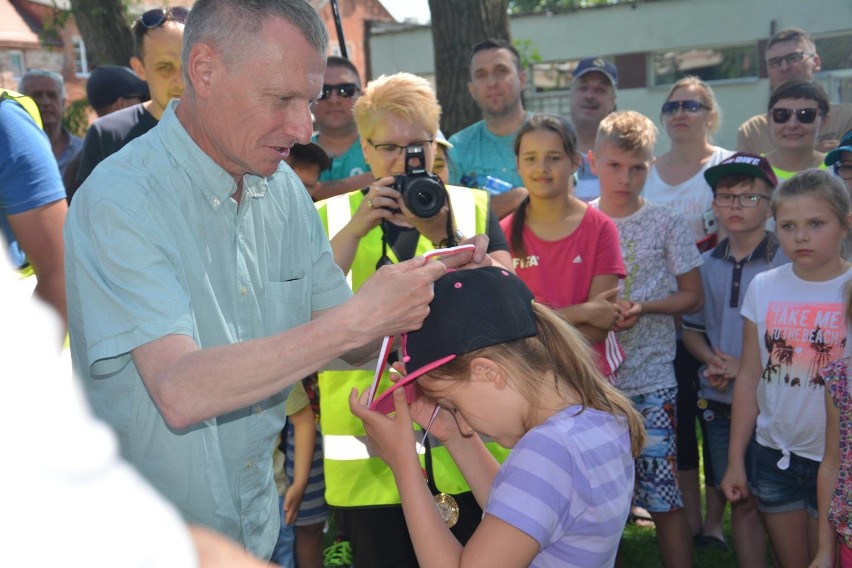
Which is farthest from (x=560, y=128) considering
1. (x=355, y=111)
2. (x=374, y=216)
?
(x=374, y=216)

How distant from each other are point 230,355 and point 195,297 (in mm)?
317

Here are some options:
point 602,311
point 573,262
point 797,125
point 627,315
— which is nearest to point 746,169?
point 797,125

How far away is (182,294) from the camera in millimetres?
2066

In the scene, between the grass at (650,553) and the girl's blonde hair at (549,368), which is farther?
the grass at (650,553)

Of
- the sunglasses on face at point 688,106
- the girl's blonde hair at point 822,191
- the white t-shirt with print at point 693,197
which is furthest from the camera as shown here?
the sunglasses on face at point 688,106

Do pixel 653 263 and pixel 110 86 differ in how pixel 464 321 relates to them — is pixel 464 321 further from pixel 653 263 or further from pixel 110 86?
pixel 110 86

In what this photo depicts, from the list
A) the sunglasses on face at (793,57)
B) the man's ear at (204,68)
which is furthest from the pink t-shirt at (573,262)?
the sunglasses on face at (793,57)

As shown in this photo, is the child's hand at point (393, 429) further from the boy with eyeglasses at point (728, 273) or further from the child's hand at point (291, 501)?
the boy with eyeglasses at point (728, 273)

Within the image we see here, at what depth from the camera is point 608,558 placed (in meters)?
2.35

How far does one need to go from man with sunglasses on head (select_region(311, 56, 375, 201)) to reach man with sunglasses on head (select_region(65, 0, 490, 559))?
2812 mm

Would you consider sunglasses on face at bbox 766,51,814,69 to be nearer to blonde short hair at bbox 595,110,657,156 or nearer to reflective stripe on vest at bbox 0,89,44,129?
blonde short hair at bbox 595,110,657,156

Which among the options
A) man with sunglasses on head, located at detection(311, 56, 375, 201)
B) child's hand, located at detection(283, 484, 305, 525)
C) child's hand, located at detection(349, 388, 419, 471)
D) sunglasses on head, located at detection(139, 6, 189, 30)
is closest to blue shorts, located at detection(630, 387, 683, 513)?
child's hand, located at detection(283, 484, 305, 525)

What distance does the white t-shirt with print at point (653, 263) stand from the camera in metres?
4.35

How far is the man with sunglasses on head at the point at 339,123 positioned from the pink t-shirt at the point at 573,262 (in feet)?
4.67
